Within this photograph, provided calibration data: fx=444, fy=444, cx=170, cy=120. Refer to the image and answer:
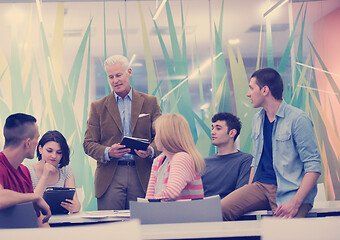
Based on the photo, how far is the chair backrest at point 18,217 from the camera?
1941mm

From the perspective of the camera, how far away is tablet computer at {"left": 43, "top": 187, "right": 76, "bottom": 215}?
2.89 meters

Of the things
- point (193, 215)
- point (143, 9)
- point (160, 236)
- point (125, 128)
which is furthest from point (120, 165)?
point (143, 9)

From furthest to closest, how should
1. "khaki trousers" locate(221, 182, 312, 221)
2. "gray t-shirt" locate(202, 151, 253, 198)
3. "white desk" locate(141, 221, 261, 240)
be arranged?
"gray t-shirt" locate(202, 151, 253, 198)
"khaki trousers" locate(221, 182, 312, 221)
"white desk" locate(141, 221, 261, 240)

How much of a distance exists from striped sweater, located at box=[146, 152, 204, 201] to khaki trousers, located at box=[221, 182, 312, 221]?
63cm

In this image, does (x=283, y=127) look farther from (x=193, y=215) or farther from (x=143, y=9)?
(x=143, y=9)

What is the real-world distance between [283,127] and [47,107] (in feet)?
10.5

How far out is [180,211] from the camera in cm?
198

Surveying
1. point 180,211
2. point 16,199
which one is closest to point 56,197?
point 16,199

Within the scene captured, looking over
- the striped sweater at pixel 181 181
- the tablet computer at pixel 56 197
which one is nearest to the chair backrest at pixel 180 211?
the striped sweater at pixel 181 181

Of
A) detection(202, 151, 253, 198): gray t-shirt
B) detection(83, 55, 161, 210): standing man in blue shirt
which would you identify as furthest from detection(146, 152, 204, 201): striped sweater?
detection(202, 151, 253, 198): gray t-shirt

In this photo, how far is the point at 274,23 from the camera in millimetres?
5738

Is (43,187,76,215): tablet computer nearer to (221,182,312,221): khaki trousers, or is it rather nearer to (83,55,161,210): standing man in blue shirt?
(83,55,161,210): standing man in blue shirt

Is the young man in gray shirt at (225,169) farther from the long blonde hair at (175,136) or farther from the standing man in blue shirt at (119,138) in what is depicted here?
the long blonde hair at (175,136)

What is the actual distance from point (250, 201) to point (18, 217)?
1.86 m
